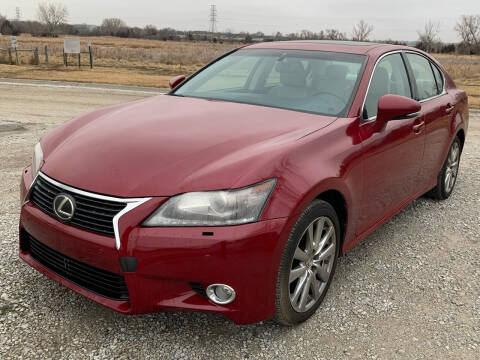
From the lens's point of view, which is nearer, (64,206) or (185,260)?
(185,260)

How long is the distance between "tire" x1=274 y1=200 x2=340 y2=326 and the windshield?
2.73 feet

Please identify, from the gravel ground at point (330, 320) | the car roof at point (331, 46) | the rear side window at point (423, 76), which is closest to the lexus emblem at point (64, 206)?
the gravel ground at point (330, 320)

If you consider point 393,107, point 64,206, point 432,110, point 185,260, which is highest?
point 393,107

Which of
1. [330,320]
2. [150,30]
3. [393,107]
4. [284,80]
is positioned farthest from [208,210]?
[150,30]

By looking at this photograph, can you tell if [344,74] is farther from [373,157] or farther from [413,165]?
[413,165]

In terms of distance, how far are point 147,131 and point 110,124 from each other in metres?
0.34

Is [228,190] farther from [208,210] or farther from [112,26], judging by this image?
[112,26]

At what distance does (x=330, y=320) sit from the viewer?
2.89 meters

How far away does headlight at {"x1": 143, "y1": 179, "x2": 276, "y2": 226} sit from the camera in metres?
2.26

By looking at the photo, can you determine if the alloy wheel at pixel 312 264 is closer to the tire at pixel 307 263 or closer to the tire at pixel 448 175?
the tire at pixel 307 263

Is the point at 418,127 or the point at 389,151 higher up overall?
the point at 418,127

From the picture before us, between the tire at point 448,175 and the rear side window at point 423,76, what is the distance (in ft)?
2.48

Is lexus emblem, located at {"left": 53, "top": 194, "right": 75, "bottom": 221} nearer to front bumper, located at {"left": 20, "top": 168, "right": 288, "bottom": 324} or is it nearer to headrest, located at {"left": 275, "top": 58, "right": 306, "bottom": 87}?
front bumper, located at {"left": 20, "top": 168, "right": 288, "bottom": 324}

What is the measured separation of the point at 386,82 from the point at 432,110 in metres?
0.75
